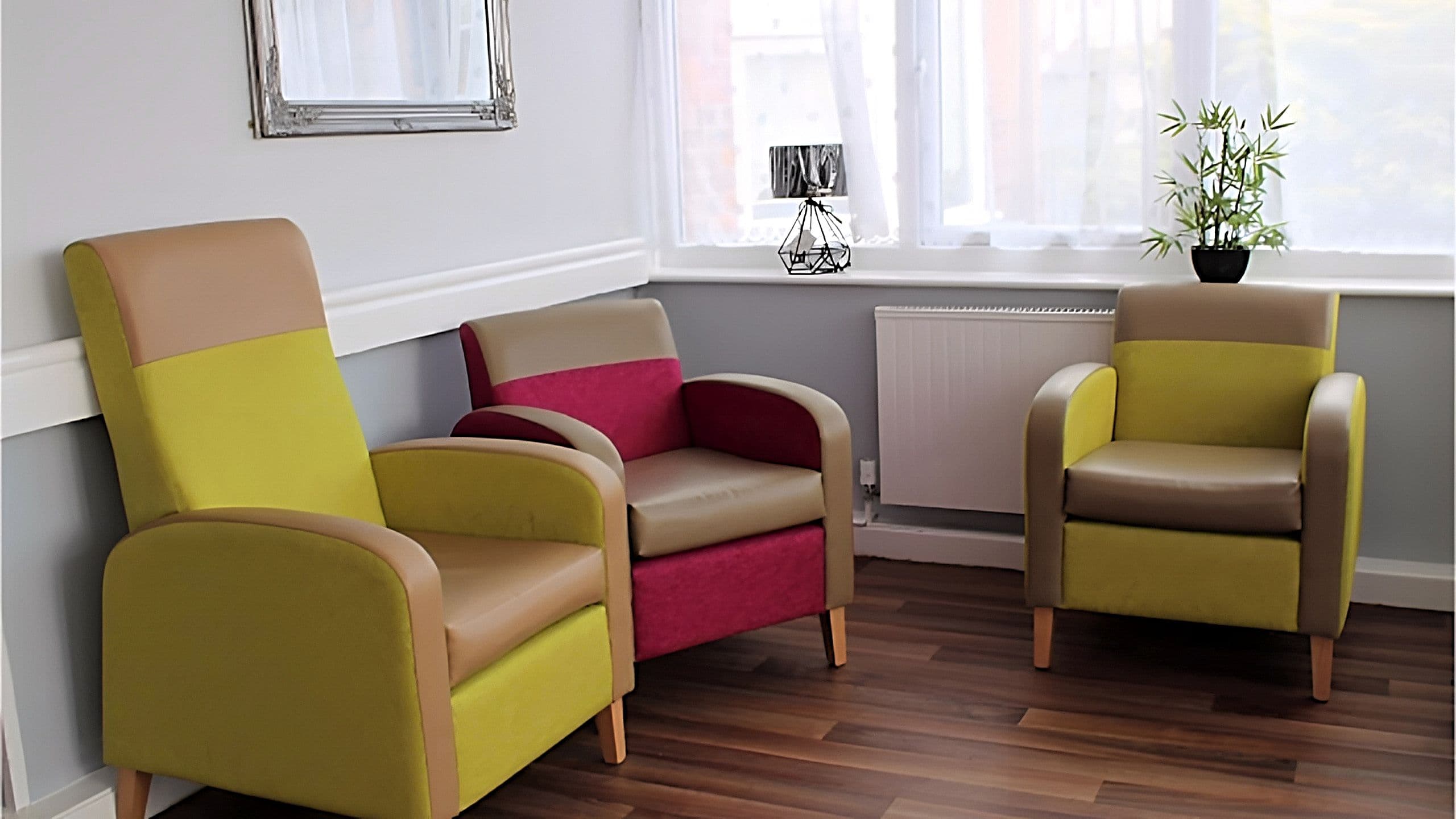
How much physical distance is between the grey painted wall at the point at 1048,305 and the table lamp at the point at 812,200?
9 cm

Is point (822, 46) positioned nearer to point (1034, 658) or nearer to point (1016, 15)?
point (1016, 15)

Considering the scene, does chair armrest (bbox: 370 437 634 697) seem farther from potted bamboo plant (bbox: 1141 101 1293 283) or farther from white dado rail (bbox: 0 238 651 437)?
potted bamboo plant (bbox: 1141 101 1293 283)

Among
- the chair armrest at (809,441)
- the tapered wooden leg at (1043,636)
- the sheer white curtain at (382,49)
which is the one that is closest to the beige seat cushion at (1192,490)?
the tapered wooden leg at (1043,636)

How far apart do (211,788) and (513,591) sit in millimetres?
805

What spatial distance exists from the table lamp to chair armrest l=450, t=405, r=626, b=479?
3.48ft

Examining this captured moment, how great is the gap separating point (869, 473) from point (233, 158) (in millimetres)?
1946

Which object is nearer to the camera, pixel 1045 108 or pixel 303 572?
pixel 303 572

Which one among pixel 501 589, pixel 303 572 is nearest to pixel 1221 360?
pixel 501 589

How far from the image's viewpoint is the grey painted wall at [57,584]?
2.30 m

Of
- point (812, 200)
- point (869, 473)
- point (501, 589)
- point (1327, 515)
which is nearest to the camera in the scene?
point (501, 589)

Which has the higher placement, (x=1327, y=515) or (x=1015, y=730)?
(x=1327, y=515)

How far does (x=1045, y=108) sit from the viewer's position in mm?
3607

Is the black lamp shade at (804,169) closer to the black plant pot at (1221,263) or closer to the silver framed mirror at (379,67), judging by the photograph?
the silver framed mirror at (379,67)

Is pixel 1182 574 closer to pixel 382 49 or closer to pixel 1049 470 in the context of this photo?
pixel 1049 470
